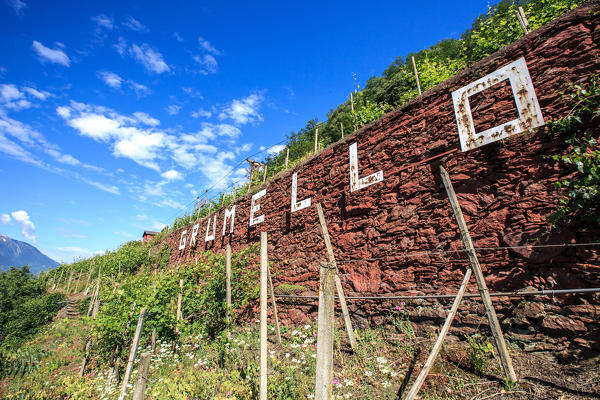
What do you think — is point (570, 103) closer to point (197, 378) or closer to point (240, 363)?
point (240, 363)

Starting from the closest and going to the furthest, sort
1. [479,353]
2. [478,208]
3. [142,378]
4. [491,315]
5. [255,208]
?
1. [142,378]
2. [491,315]
3. [479,353]
4. [478,208]
5. [255,208]

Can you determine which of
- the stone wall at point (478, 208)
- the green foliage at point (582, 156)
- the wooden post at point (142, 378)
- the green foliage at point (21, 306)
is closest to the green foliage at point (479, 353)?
the stone wall at point (478, 208)

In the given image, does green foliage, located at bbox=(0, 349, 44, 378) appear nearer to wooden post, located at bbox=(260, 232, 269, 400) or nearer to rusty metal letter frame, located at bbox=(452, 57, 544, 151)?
wooden post, located at bbox=(260, 232, 269, 400)

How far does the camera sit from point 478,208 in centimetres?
338

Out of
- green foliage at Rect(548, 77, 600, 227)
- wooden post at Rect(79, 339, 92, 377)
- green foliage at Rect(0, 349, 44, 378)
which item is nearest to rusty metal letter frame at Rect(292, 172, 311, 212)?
green foliage at Rect(548, 77, 600, 227)

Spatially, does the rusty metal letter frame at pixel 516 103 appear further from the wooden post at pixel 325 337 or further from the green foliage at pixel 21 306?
the green foliage at pixel 21 306

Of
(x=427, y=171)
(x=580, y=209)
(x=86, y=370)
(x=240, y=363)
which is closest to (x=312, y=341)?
(x=240, y=363)

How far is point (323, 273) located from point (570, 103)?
347 cm

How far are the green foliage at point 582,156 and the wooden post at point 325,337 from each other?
2754mm

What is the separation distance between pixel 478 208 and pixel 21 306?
74.1 feet

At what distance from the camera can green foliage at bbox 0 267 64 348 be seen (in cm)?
1302

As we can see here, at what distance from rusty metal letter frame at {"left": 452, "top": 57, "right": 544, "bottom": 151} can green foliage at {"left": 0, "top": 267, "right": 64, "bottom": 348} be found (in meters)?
19.0

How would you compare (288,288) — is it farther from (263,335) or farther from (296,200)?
(263,335)

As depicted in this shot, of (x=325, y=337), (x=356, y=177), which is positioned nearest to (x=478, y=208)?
(x=356, y=177)
